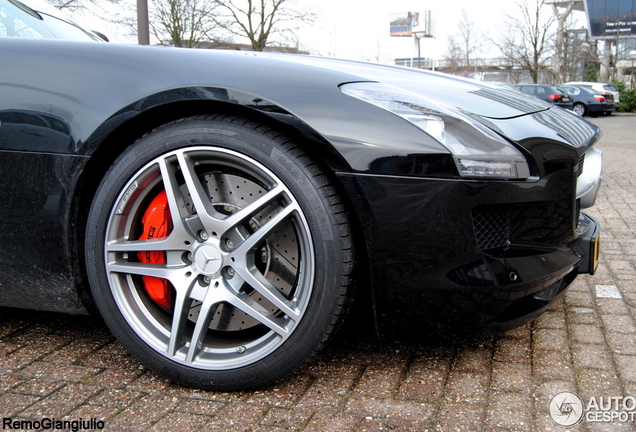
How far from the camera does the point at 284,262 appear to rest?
76.3 inches

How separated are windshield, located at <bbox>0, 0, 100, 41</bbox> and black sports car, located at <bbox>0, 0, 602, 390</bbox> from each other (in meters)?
0.56

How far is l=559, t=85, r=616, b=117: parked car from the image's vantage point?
81.5 feet

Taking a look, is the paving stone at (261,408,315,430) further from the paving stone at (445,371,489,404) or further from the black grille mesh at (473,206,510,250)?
the black grille mesh at (473,206,510,250)

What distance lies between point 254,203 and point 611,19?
132 ft

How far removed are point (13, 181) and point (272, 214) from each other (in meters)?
0.86

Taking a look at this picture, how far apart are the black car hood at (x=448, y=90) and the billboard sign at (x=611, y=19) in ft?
118

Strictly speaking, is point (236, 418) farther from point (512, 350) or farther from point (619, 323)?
point (619, 323)

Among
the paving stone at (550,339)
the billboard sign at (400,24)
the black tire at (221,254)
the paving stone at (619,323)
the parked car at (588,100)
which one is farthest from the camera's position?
the billboard sign at (400,24)

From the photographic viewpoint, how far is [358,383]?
1966 mm

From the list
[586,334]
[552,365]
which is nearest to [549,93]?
[586,334]

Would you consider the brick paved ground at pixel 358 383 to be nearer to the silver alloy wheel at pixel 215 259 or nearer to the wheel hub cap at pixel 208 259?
the silver alloy wheel at pixel 215 259

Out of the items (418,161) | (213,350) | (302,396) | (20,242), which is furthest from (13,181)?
(418,161)

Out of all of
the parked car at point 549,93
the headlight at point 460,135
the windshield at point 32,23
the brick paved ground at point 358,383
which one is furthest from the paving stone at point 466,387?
the parked car at point 549,93

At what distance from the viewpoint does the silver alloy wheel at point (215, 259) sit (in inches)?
71.6
